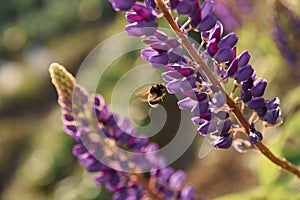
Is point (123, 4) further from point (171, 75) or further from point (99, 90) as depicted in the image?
point (99, 90)

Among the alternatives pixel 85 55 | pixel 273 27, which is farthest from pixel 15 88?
pixel 273 27

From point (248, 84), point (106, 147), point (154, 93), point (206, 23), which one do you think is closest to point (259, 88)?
point (248, 84)

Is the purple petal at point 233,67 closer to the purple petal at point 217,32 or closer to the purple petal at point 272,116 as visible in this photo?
the purple petal at point 217,32

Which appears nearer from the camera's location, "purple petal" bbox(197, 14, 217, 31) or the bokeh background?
"purple petal" bbox(197, 14, 217, 31)

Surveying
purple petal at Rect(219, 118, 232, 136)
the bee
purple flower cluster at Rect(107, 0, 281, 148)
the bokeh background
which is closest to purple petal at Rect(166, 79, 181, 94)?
purple flower cluster at Rect(107, 0, 281, 148)

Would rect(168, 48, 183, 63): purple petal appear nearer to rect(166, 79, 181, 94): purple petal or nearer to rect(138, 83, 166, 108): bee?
rect(166, 79, 181, 94): purple petal
